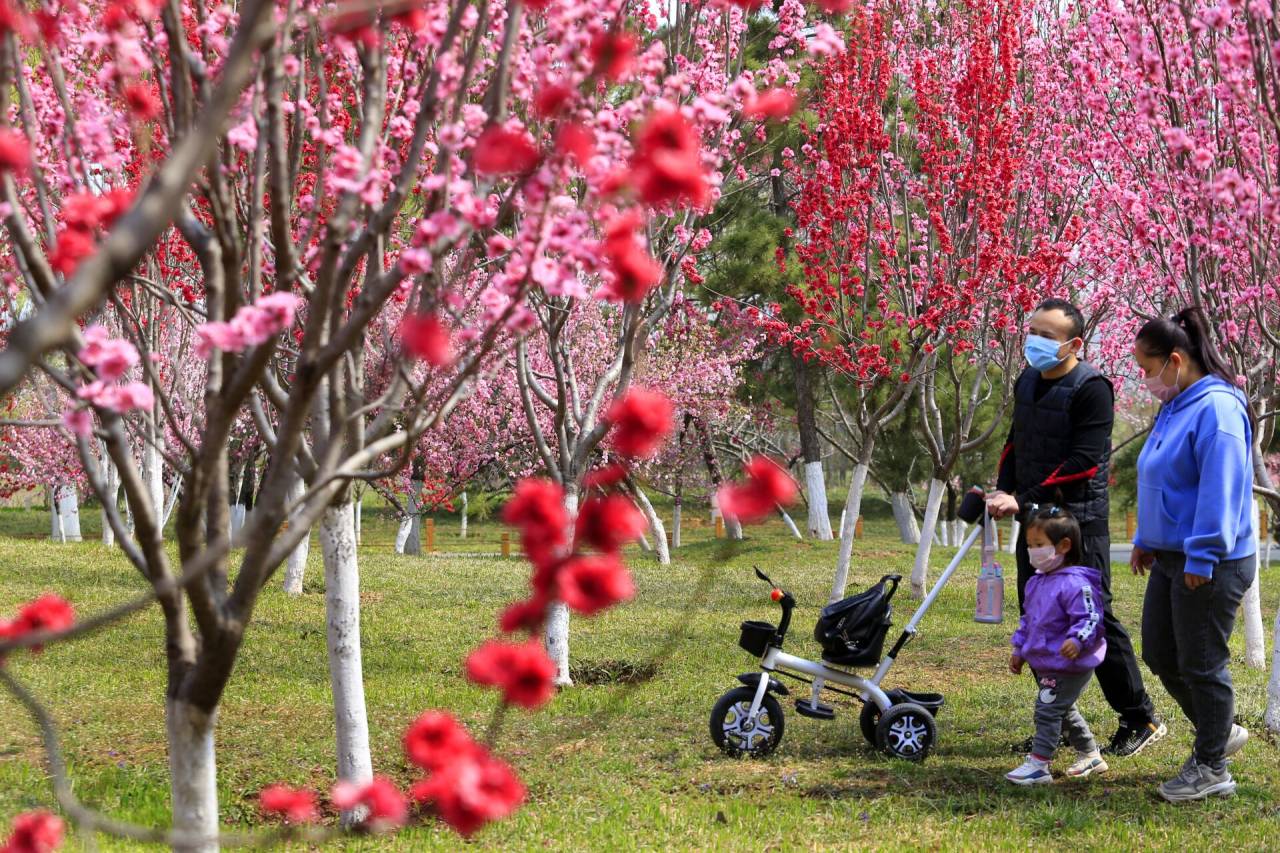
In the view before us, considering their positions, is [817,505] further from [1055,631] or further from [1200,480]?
[1200,480]

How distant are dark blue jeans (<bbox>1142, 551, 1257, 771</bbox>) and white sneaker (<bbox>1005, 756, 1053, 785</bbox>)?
0.64 m

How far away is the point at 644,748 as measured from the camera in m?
6.04

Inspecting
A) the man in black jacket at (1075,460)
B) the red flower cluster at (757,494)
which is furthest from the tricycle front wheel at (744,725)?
the red flower cluster at (757,494)

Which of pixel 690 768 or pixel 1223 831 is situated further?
pixel 690 768

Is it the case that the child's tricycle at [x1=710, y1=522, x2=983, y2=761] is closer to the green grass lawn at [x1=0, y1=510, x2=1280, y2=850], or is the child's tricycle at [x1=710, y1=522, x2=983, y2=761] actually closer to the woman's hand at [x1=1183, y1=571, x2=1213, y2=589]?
the green grass lawn at [x1=0, y1=510, x2=1280, y2=850]

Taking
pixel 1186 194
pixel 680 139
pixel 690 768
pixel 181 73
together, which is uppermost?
pixel 1186 194

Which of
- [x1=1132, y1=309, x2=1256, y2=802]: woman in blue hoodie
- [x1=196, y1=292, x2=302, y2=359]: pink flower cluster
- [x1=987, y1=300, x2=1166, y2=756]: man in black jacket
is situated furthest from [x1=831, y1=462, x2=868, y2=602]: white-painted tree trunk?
[x1=196, y1=292, x2=302, y2=359]: pink flower cluster

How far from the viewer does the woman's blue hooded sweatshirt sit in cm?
468

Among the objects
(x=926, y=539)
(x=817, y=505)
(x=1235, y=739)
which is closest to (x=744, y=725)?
(x=1235, y=739)

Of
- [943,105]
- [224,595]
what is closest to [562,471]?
[224,595]

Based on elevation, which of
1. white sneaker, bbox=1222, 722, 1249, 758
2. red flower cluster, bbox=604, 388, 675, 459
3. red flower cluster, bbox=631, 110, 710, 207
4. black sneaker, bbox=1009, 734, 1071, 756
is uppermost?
red flower cluster, bbox=631, 110, 710, 207

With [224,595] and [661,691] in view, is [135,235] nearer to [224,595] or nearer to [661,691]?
[224,595]

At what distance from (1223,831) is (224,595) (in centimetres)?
397

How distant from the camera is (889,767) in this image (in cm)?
552
